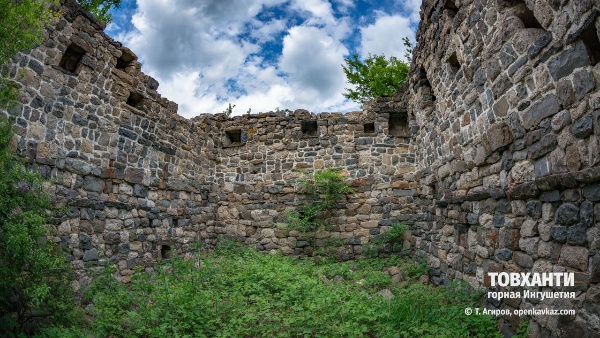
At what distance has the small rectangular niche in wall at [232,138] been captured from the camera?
9.39 metres

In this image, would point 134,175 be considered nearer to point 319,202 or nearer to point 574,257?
point 319,202

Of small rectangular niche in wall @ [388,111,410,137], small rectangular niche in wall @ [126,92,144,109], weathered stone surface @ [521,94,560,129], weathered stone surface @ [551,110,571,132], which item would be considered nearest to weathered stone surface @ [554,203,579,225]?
weathered stone surface @ [551,110,571,132]

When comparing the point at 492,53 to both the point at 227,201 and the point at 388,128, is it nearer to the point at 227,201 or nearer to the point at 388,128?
the point at 388,128

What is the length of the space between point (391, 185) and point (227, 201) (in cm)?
416

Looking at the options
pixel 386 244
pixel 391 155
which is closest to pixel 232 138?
pixel 391 155

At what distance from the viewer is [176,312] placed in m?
4.46

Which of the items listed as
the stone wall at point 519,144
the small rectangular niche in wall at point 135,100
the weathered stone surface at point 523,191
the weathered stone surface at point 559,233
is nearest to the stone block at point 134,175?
the small rectangular niche in wall at point 135,100

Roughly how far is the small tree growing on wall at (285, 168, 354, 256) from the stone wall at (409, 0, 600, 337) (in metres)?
2.49

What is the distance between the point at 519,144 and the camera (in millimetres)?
3910

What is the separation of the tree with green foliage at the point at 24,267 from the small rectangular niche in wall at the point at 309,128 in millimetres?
6079

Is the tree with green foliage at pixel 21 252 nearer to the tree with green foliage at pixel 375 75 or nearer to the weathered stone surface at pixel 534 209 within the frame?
the weathered stone surface at pixel 534 209

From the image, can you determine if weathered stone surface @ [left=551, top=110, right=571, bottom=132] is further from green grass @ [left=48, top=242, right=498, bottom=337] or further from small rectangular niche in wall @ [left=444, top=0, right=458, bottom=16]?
small rectangular niche in wall @ [left=444, top=0, right=458, bottom=16]

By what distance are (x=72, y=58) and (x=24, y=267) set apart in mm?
3629

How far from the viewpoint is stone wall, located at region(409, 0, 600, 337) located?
2.95m
